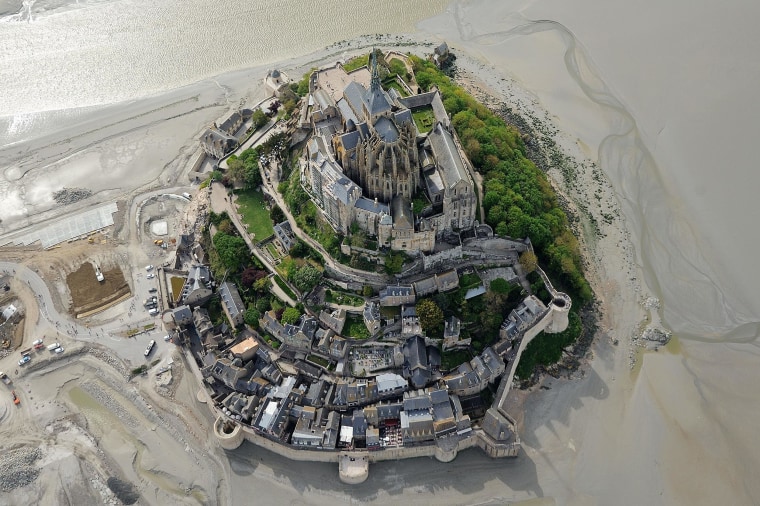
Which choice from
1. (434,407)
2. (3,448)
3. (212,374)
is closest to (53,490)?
(3,448)

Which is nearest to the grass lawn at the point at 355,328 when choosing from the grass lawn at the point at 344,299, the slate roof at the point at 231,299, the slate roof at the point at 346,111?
the grass lawn at the point at 344,299

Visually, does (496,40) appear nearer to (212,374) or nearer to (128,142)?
(128,142)

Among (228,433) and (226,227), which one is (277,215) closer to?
Answer: (226,227)

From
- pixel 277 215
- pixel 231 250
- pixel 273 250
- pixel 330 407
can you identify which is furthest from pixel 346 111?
pixel 330 407

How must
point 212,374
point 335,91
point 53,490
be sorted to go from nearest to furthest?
point 53,490 → point 212,374 → point 335,91

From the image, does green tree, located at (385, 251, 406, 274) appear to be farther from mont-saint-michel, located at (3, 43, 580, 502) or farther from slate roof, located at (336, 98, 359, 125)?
slate roof, located at (336, 98, 359, 125)

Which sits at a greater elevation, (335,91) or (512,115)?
Answer: (335,91)

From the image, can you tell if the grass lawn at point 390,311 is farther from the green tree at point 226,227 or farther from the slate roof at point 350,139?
the green tree at point 226,227
